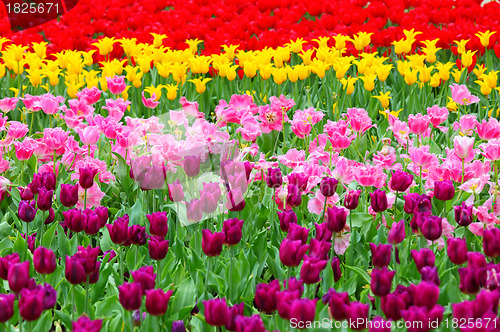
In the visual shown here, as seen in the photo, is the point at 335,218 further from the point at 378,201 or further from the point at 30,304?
the point at 30,304

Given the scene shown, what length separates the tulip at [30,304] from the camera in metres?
1.74

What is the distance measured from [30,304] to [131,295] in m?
0.27

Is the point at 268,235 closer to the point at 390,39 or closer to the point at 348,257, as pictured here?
the point at 348,257

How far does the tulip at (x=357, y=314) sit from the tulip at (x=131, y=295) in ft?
1.88

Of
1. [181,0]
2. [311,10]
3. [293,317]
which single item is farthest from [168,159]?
[181,0]

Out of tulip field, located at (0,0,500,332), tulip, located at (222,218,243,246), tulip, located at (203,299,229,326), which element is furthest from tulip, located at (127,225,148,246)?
tulip, located at (203,299,229,326)

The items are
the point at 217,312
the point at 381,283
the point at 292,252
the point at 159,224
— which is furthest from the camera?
the point at 159,224

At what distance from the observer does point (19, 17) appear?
8719mm

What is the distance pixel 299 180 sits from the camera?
2709mm

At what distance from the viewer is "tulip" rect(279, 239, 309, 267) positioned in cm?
200

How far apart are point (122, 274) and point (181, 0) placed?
27.3 feet

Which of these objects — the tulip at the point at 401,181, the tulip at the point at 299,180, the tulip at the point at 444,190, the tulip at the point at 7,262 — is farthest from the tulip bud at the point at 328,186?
the tulip at the point at 7,262

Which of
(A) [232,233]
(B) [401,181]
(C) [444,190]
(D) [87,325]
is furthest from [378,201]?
(D) [87,325]

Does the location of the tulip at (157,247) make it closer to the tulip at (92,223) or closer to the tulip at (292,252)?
the tulip at (92,223)
